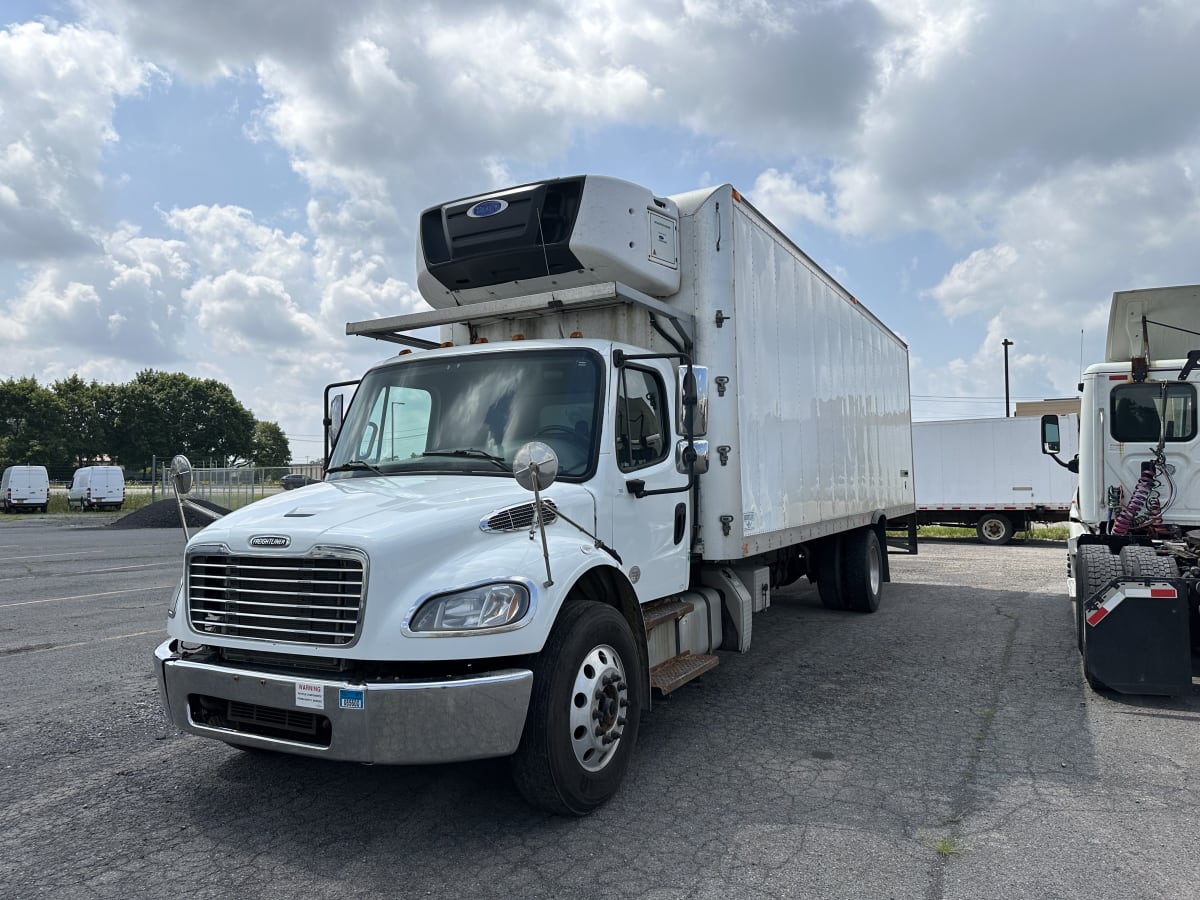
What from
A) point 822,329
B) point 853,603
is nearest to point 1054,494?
point 853,603

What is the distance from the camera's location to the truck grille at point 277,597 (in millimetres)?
3652

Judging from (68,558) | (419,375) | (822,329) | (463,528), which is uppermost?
(822,329)

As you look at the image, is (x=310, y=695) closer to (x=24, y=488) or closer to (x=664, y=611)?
(x=664, y=611)

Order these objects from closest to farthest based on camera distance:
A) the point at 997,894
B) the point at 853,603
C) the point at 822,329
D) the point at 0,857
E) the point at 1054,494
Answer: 1. the point at 997,894
2. the point at 0,857
3. the point at 822,329
4. the point at 853,603
5. the point at 1054,494

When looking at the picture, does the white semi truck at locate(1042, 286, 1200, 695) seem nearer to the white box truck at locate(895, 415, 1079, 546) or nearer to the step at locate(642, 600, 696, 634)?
the step at locate(642, 600, 696, 634)

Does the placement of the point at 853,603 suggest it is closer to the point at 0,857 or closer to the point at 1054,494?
the point at 0,857

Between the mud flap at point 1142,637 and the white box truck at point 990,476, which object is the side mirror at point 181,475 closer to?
the mud flap at point 1142,637

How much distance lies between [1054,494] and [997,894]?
1888 centimetres

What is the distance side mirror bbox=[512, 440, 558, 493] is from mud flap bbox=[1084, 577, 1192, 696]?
4.57 m

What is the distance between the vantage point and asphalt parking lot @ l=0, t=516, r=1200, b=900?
3480 mm

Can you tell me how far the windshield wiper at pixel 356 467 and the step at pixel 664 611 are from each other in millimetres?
1810

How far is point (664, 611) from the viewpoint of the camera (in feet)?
17.7

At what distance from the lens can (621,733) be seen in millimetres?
4312

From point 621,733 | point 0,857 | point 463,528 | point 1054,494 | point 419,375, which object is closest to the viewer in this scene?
point 0,857
